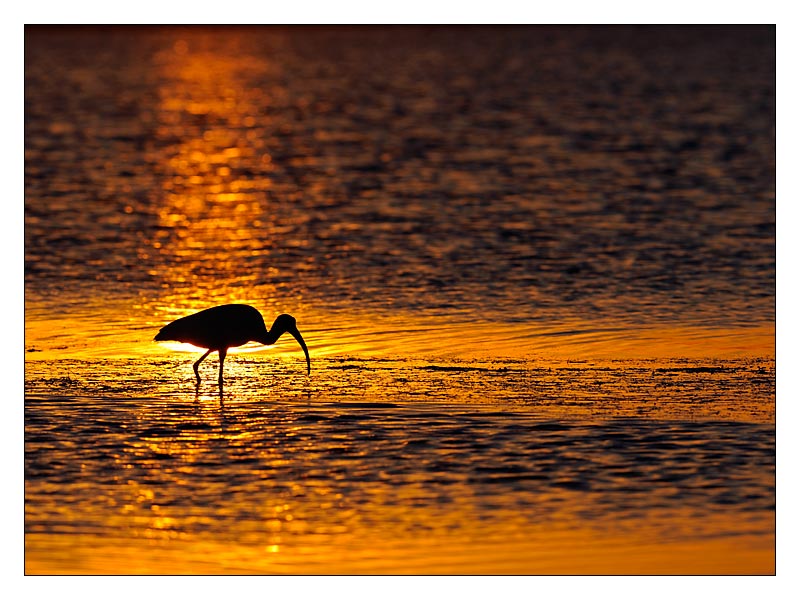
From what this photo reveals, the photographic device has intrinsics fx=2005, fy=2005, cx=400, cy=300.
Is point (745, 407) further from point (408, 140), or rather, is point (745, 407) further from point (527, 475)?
point (408, 140)

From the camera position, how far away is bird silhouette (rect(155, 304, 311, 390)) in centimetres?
1563

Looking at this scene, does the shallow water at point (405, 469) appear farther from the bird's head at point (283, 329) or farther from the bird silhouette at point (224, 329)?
the bird's head at point (283, 329)

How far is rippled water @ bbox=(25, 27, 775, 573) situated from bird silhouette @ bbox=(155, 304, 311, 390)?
0.23 m

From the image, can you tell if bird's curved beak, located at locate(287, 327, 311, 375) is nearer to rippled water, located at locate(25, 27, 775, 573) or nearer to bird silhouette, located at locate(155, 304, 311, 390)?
bird silhouette, located at locate(155, 304, 311, 390)

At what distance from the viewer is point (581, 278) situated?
63.6ft

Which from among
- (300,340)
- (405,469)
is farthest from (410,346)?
(405,469)

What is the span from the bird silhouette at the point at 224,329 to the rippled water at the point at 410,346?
227 millimetres

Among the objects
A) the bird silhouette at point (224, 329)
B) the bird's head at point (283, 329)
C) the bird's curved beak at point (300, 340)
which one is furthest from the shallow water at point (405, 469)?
the bird's head at point (283, 329)

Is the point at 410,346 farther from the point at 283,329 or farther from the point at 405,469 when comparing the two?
Answer: the point at 405,469

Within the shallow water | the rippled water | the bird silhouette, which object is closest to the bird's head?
the bird silhouette

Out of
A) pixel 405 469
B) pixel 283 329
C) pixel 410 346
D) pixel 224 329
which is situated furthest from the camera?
pixel 410 346

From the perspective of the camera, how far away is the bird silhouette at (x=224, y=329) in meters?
→ 15.6

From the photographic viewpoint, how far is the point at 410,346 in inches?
638

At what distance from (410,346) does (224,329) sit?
1555mm
